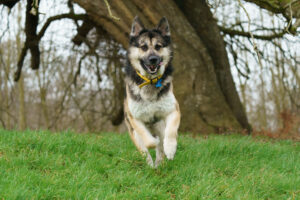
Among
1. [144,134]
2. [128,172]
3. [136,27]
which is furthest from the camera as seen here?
[136,27]

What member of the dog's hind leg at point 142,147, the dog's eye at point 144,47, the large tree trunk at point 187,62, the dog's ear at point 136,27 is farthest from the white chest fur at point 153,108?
the large tree trunk at point 187,62

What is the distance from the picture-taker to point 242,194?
3.29 m

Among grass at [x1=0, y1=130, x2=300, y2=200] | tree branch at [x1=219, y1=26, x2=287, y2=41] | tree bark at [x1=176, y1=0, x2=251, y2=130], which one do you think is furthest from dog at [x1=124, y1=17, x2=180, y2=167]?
tree branch at [x1=219, y1=26, x2=287, y2=41]

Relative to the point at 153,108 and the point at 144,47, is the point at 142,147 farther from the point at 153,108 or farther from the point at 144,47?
the point at 144,47

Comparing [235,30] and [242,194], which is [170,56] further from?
[235,30]

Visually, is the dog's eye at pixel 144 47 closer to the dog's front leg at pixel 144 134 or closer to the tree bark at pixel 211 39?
the dog's front leg at pixel 144 134

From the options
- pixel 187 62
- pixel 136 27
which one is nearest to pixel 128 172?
pixel 136 27

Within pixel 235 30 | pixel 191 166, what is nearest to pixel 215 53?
pixel 235 30

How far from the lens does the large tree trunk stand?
755 centimetres

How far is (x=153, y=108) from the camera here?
14.0ft

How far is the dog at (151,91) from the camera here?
14.0ft

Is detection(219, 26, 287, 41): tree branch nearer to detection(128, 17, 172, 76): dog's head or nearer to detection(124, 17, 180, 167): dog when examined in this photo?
detection(128, 17, 172, 76): dog's head

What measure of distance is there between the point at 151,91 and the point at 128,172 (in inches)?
47.4

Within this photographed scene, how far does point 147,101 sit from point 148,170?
94 centimetres
